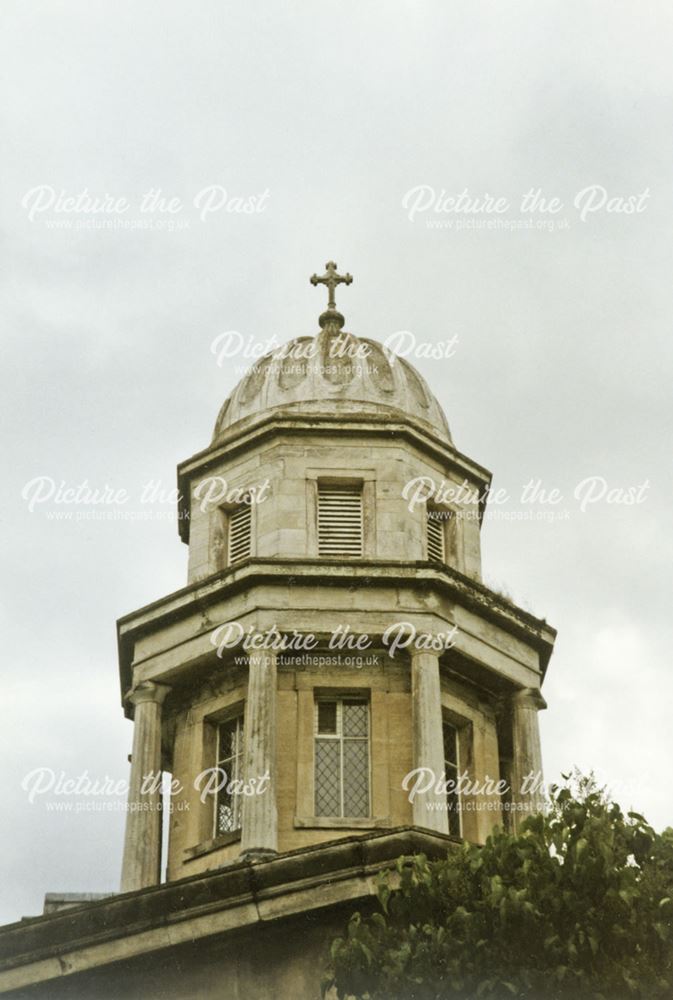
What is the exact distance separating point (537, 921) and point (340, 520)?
11.7 metres

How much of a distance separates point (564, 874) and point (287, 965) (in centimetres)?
548

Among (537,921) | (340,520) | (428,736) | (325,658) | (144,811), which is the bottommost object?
(537,921)

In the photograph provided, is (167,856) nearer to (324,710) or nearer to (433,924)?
(324,710)

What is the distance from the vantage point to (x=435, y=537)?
2984cm

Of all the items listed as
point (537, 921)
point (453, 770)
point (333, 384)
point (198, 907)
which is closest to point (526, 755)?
point (453, 770)

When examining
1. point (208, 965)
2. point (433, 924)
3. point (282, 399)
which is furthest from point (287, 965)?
point (282, 399)

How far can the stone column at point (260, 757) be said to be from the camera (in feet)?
81.3

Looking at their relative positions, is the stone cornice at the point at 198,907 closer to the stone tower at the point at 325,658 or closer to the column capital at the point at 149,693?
the stone tower at the point at 325,658

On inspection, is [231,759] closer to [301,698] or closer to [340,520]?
[301,698]

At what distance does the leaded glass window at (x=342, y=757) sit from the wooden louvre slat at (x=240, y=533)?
3.39 metres

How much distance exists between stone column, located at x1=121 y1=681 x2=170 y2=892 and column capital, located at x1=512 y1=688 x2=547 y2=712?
6.01 m

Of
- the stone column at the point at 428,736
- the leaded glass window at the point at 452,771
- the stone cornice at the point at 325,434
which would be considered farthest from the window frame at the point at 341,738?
the stone cornice at the point at 325,434

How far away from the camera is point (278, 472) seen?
29266mm

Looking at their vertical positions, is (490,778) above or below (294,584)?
below
